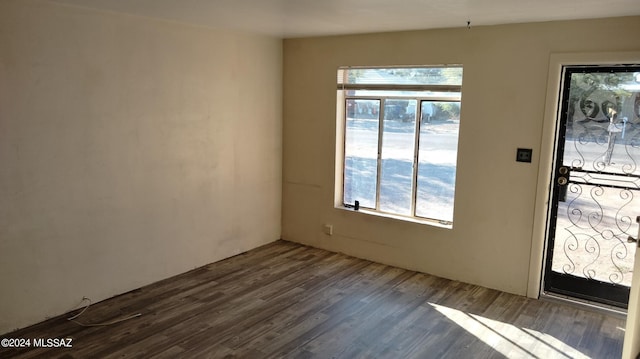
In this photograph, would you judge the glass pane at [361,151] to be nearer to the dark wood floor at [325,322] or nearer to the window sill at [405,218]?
the window sill at [405,218]

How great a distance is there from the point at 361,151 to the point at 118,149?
7.82ft

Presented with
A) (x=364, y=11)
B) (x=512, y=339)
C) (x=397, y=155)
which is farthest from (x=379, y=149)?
(x=512, y=339)

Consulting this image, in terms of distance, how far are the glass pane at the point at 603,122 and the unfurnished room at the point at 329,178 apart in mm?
14

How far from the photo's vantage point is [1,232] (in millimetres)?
3166

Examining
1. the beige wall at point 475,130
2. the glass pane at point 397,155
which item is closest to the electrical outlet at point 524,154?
the beige wall at point 475,130

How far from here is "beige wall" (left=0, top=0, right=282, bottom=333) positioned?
3.22 m

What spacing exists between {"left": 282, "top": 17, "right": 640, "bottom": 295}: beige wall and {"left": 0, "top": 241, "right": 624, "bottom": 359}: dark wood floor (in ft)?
0.94

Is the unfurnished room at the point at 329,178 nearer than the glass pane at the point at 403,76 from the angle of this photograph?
Yes

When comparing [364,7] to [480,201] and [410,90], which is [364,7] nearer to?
[410,90]

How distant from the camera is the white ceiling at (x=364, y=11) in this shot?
308cm

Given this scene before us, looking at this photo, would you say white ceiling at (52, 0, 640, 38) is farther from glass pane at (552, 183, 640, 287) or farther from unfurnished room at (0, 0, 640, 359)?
glass pane at (552, 183, 640, 287)

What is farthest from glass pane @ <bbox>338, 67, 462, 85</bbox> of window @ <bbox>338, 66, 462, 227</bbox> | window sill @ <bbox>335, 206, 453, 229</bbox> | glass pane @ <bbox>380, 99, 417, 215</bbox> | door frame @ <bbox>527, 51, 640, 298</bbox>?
window sill @ <bbox>335, 206, 453, 229</bbox>

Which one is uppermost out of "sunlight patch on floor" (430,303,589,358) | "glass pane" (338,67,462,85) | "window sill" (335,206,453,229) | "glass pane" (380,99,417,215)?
"glass pane" (338,67,462,85)

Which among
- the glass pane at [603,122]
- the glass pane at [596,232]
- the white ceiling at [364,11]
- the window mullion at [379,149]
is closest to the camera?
the white ceiling at [364,11]
